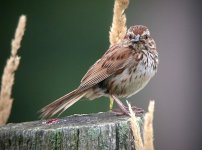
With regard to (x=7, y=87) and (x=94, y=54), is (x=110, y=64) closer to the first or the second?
(x=7, y=87)

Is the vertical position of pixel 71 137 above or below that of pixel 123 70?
below

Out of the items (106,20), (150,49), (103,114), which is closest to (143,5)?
(106,20)

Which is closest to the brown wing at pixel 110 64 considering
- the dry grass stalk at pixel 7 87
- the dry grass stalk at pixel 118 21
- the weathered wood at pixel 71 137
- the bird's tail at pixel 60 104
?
the bird's tail at pixel 60 104

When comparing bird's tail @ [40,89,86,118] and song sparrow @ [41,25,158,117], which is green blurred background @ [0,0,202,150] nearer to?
song sparrow @ [41,25,158,117]

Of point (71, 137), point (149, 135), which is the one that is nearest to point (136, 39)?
point (71, 137)

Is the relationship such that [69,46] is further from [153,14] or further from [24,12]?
[153,14]

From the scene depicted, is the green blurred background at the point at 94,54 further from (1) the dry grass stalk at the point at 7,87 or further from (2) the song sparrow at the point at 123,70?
(1) the dry grass stalk at the point at 7,87
